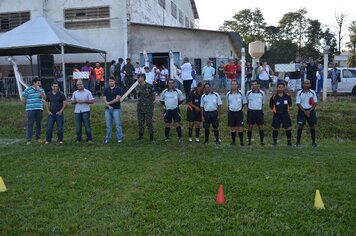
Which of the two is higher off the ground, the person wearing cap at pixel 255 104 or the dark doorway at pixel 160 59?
the dark doorway at pixel 160 59

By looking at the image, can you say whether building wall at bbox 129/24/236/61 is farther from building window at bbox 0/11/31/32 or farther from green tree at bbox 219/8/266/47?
green tree at bbox 219/8/266/47

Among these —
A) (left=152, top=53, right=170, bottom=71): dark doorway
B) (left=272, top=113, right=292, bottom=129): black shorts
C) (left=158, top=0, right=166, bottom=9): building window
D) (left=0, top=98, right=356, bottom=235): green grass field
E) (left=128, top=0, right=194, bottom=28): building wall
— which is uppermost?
(left=158, top=0, right=166, bottom=9): building window

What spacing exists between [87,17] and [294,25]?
52111 mm

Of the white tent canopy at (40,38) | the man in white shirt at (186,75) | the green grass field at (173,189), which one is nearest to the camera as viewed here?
the green grass field at (173,189)

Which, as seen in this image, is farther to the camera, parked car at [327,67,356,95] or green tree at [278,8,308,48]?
green tree at [278,8,308,48]

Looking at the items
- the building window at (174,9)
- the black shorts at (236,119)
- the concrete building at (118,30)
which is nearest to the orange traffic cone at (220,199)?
the black shorts at (236,119)

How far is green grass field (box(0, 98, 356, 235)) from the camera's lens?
5.45 meters

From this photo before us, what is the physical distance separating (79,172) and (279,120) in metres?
5.58

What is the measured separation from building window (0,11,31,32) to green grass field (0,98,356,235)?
14595mm

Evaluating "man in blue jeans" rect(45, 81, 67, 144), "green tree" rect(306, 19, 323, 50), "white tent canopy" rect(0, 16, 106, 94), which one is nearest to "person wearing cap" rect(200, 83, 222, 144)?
"man in blue jeans" rect(45, 81, 67, 144)

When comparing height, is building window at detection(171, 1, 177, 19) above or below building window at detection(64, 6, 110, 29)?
above

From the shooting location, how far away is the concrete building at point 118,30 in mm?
22781

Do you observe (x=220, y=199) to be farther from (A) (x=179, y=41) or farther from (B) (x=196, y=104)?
(A) (x=179, y=41)

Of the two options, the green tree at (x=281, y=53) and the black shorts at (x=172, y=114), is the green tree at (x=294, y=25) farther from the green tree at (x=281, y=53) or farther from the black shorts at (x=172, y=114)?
the black shorts at (x=172, y=114)
